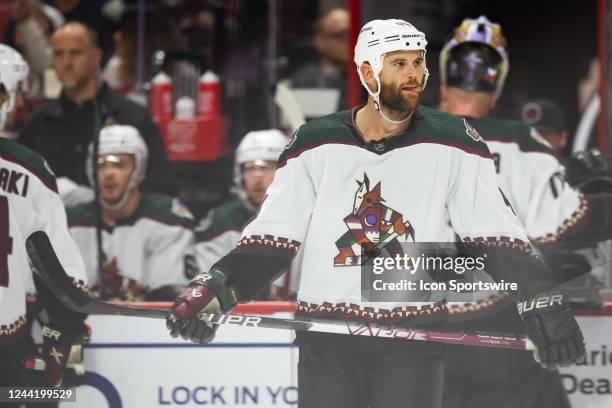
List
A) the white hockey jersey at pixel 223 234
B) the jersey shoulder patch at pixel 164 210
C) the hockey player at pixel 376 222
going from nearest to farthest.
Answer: the hockey player at pixel 376 222, the white hockey jersey at pixel 223 234, the jersey shoulder patch at pixel 164 210

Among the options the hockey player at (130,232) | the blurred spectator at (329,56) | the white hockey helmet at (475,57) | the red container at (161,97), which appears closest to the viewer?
the white hockey helmet at (475,57)

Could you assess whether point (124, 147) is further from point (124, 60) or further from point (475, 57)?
point (475, 57)

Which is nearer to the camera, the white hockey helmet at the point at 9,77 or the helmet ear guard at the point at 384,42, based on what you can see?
the helmet ear guard at the point at 384,42

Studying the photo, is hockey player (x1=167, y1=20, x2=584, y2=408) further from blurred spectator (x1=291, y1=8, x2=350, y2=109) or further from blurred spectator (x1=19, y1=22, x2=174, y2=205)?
blurred spectator (x1=291, y1=8, x2=350, y2=109)

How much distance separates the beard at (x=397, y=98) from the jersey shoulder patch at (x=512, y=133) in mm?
812

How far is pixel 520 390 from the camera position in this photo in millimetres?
4363

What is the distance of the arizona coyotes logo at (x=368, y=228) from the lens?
3.59 metres

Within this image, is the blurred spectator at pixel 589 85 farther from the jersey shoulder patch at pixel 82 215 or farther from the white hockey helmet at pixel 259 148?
the jersey shoulder patch at pixel 82 215

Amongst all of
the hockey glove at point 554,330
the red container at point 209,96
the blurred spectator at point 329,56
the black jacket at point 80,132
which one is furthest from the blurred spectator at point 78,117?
the hockey glove at point 554,330

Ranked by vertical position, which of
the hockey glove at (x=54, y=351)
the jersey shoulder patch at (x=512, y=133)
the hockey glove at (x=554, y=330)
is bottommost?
the hockey glove at (x=54, y=351)

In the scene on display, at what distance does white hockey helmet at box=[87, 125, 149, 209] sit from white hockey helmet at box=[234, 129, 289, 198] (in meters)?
0.36

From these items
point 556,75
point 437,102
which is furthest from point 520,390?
point 556,75

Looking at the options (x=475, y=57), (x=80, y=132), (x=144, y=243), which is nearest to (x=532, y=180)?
(x=475, y=57)

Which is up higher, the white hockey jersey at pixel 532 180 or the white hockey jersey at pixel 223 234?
the white hockey jersey at pixel 532 180
